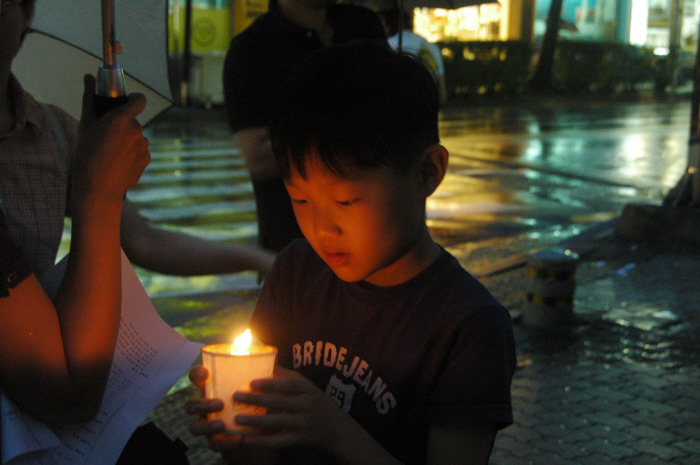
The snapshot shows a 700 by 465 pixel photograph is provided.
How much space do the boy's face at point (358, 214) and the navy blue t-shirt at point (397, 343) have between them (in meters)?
0.12

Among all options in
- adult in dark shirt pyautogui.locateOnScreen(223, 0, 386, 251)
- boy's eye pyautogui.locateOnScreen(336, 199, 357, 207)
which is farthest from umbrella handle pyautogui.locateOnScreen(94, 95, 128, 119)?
adult in dark shirt pyautogui.locateOnScreen(223, 0, 386, 251)

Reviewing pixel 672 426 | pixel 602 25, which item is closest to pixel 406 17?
pixel 672 426

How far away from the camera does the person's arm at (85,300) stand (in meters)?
1.52

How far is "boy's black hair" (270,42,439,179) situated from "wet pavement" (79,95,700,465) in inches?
89.2

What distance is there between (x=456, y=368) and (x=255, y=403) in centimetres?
42

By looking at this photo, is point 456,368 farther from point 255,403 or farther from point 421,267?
point 255,403

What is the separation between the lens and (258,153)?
3.23 m

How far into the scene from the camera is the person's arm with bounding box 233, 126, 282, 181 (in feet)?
10.5

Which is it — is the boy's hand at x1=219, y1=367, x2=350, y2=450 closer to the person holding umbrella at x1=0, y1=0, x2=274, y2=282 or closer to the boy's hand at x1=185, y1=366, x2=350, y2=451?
the boy's hand at x1=185, y1=366, x2=350, y2=451

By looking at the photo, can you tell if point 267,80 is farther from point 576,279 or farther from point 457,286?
point 576,279

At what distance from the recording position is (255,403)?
1.30m

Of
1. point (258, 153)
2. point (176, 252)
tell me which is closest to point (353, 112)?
point (176, 252)

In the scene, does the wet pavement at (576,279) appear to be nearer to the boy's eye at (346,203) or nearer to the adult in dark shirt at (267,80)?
the adult in dark shirt at (267,80)

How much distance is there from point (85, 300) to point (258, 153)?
1.73 m
